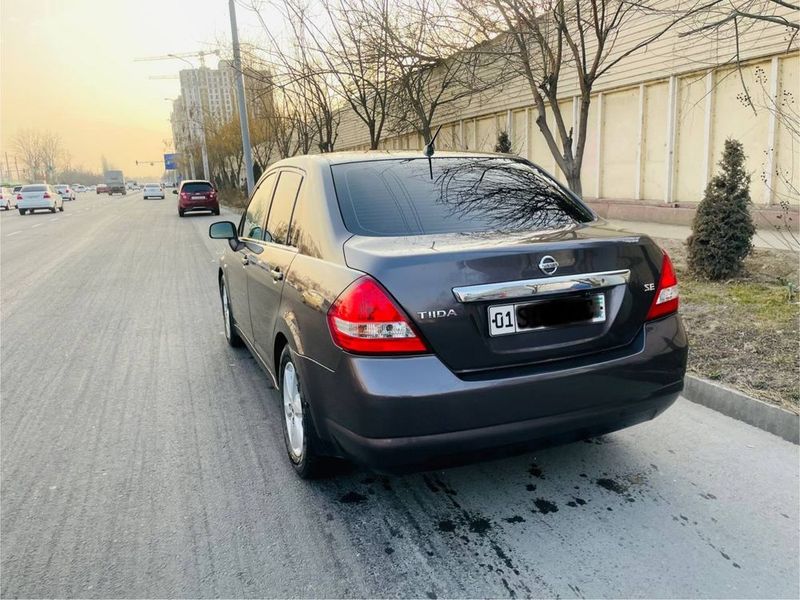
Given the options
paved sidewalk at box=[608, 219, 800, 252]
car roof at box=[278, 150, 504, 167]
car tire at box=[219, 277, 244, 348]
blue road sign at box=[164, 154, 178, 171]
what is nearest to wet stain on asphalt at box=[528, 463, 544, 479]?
car roof at box=[278, 150, 504, 167]

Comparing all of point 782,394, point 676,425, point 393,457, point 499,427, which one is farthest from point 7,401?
point 782,394

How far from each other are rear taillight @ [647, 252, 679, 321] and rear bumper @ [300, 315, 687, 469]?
7.8 inches

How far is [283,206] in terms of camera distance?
12.9ft

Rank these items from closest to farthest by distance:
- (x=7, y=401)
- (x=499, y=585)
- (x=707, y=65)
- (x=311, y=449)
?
1. (x=499, y=585)
2. (x=311, y=449)
3. (x=7, y=401)
4. (x=707, y=65)

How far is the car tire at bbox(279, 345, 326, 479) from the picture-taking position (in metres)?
3.07

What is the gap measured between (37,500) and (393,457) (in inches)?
77.9

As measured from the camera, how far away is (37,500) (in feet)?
10.4

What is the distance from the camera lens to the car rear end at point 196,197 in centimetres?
2959

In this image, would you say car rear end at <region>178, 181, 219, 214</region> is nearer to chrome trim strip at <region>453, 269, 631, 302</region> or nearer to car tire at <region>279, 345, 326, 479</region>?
car tire at <region>279, 345, 326, 479</region>

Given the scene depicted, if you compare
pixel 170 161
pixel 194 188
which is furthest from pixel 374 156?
pixel 170 161

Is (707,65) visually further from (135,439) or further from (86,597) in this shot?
(86,597)

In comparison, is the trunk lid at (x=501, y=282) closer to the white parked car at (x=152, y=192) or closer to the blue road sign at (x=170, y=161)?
the white parked car at (x=152, y=192)

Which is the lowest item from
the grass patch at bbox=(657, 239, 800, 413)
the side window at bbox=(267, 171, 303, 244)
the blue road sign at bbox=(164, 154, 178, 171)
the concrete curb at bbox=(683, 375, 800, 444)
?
the concrete curb at bbox=(683, 375, 800, 444)

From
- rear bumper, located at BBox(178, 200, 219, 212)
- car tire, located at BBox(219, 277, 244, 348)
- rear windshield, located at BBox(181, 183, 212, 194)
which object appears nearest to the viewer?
car tire, located at BBox(219, 277, 244, 348)
